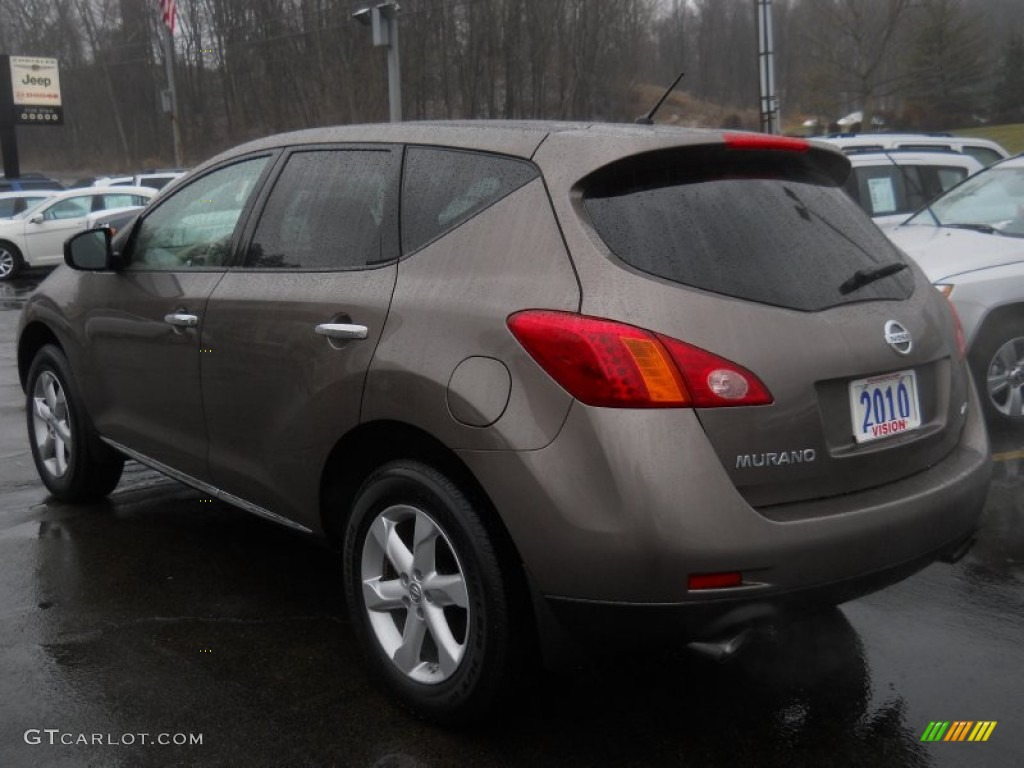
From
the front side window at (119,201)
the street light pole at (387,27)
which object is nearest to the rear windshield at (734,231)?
the street light pole at (387,27)

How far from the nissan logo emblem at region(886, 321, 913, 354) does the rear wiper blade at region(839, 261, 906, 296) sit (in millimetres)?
146

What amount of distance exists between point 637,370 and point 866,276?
94 centimetres

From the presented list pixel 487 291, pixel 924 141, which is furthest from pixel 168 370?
pixel 924 141

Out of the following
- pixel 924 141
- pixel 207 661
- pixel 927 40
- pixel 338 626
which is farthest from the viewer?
pixel 927 40

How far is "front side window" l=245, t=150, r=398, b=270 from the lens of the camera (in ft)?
11.1

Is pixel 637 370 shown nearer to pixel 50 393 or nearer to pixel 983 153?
pixel 50 393

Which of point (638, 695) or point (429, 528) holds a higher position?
point (429, 528)

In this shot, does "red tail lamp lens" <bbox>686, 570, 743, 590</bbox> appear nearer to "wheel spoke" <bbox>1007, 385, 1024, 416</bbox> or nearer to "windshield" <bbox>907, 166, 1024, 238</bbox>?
"wheel spoke" <bbox>1007, 385, 1024, 416</bbox>

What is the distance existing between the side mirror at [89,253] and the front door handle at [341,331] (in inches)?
66.0

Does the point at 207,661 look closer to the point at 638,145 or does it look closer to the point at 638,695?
the point at 638,695

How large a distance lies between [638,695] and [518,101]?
164 ft

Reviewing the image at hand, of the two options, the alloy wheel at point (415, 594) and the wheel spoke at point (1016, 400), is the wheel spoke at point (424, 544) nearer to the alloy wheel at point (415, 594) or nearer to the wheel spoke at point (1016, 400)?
the alloy wheel at point (415, 594)

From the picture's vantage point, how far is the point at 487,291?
290 cm

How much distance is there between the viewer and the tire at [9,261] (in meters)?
19.6
